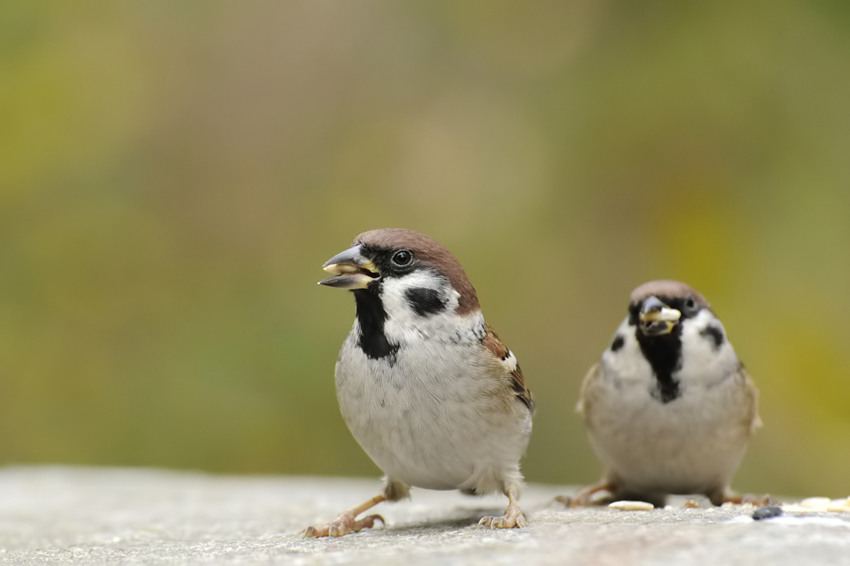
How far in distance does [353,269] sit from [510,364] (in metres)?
0.65

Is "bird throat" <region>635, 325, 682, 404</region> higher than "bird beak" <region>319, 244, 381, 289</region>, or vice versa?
"bird beak" <region>319, 244, 381, 289</region>

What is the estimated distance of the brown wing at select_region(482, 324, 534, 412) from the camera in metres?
3.48

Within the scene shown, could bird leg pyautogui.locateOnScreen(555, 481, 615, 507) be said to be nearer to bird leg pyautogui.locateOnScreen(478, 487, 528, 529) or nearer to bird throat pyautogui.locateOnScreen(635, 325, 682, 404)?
bird throat pyautogui.locateOnScreen(635, 325, 682, 404)

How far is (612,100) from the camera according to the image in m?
6.88

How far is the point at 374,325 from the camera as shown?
3.30m

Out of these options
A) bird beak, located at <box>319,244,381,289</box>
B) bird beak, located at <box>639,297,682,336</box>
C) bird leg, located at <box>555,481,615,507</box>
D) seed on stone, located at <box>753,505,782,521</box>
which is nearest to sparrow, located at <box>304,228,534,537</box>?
bird beak, located at <box>319,244,381,289</box>

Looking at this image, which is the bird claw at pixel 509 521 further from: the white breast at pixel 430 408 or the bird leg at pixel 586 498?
the bird leg at pixel 586 498

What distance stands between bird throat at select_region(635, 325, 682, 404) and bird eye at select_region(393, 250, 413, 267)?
3.92 feet

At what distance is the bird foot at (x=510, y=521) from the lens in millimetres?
3217

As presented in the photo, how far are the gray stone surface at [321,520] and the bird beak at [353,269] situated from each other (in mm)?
756

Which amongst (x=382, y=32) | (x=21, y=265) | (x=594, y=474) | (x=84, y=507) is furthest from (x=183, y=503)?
(x=382, y=32)

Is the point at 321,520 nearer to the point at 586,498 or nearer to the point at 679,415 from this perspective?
the point at 586,498

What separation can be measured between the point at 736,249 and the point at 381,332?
3.93 metres

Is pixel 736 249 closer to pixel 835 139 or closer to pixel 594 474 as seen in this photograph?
pixel 835 139
